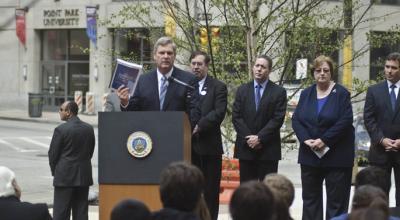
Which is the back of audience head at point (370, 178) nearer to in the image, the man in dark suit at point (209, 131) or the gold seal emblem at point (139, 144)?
the gold seal emblem at point (139, 144)

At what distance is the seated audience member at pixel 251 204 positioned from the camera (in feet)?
15.3

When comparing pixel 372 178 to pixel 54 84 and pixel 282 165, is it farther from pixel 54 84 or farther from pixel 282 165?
pixel 54 84

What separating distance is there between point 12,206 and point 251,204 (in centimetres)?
211

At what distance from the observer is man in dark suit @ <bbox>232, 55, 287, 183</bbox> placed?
29.4 feet

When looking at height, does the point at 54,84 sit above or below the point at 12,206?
above

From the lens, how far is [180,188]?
5117 mm

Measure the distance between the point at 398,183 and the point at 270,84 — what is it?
5.75 ft

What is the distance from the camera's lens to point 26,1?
45.2 metres

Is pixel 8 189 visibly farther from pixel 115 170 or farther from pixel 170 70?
pixel 170 70

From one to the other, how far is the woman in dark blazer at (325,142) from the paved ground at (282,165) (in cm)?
225

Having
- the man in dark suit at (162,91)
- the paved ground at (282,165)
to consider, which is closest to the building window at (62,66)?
the paved ground at (282,165)

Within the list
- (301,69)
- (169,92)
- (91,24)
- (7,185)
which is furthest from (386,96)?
(91,24)

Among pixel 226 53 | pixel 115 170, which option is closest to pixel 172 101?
pixel 115 170

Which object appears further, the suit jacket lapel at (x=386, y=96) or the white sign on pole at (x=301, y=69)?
the white sign on pole at (x=301, y=69)
